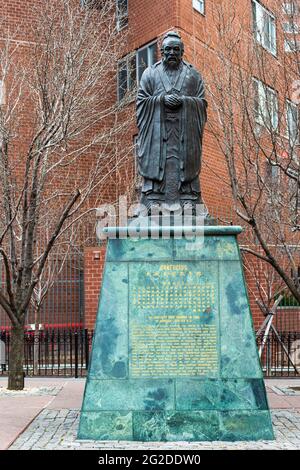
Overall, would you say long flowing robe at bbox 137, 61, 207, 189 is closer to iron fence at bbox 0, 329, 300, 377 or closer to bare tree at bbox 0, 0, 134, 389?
bare tree at bbox 0, 0, 134, 389

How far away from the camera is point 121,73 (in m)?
18.8

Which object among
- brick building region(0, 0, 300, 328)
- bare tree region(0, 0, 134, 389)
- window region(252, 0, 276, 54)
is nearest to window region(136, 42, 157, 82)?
Answer: brick building region(0, 0, 300, 328)

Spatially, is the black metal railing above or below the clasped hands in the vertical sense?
below

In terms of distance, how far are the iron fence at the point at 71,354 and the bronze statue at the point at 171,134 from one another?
20.3 feet

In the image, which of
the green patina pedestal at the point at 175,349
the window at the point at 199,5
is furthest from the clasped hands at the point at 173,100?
the window at the point at 199,5

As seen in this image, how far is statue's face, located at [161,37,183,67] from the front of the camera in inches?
335

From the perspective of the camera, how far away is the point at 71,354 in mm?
14266

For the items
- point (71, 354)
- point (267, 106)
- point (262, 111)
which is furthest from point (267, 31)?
point (71, 354)

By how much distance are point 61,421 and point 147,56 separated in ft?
42.5

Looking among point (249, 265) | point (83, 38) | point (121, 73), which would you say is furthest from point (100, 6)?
point (249, 265)

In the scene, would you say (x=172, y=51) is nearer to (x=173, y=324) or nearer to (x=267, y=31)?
(x=173, y=324)

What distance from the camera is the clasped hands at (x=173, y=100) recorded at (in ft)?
27.4

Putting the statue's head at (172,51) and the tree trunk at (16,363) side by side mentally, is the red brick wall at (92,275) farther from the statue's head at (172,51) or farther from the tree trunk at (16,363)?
the statue's head at (172,51)

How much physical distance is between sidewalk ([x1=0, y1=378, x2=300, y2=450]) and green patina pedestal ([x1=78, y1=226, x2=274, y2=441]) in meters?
0.25
